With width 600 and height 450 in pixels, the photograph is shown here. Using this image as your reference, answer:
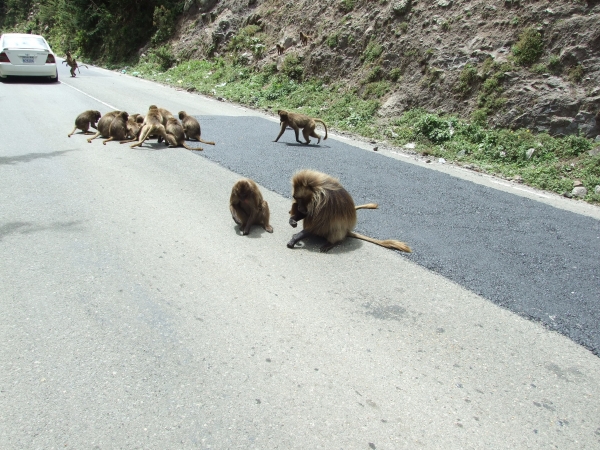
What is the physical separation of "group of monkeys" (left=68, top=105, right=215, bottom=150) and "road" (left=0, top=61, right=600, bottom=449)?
290cm

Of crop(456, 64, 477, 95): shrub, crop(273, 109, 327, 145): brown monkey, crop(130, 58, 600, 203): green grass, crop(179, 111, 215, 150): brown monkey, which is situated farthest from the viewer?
crop(456, 64, 477, 95): shrub

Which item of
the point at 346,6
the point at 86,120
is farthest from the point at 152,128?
the point at 346,6

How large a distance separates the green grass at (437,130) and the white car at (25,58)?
18.6 feet

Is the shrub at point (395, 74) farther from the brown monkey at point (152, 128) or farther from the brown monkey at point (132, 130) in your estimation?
the brown monkey at point (132, 130)

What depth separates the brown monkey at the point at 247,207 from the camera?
6.47m

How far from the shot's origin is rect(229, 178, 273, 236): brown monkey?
6.47 m

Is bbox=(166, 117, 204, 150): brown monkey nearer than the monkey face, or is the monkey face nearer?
the monkey face

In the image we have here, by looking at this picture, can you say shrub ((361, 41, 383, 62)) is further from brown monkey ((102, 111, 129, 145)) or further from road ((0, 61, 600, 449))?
road ((0, 61, 600, 449))

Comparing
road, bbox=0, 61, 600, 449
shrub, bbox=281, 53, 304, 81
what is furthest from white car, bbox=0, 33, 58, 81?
road, bbox=0, 61, 600, 449

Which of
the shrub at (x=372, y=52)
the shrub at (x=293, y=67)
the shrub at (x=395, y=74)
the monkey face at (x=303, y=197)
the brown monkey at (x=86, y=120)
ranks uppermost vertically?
the shrub at (x=372, y=52)

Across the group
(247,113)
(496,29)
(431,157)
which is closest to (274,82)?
A: (247,113)

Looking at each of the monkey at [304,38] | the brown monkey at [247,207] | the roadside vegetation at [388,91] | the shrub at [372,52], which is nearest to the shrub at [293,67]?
the roadside vegetation at [388,91]

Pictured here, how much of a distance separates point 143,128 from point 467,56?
9118mm

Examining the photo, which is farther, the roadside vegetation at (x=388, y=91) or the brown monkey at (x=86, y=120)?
the brown monkey at (x=86, y=120)
